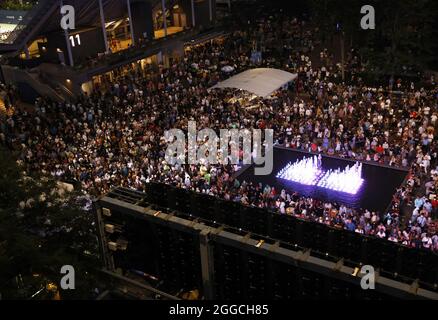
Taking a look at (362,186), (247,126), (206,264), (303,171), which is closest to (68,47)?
(247,126)

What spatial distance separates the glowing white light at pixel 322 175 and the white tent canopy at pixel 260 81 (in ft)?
22.7

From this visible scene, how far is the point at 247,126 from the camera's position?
28359 millimetres

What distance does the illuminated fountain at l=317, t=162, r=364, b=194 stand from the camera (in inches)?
910

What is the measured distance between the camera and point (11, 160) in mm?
13430

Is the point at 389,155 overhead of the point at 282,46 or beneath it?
beneath

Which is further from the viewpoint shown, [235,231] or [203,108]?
[203,108]

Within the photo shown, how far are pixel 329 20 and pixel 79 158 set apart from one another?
22.2 metres

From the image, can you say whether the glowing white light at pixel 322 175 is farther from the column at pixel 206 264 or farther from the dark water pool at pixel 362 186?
the column at pixel 206 264

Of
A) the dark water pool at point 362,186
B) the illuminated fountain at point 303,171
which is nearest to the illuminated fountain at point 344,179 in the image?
the dark water pool at point 362,186

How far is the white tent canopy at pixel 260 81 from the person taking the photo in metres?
30.9

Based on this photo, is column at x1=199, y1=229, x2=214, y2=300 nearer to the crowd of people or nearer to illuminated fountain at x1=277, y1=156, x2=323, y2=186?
the crowd of people

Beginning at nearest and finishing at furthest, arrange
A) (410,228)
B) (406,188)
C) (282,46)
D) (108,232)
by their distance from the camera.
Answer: (108,232) < (410,228) < (406,188) < (282,46)
